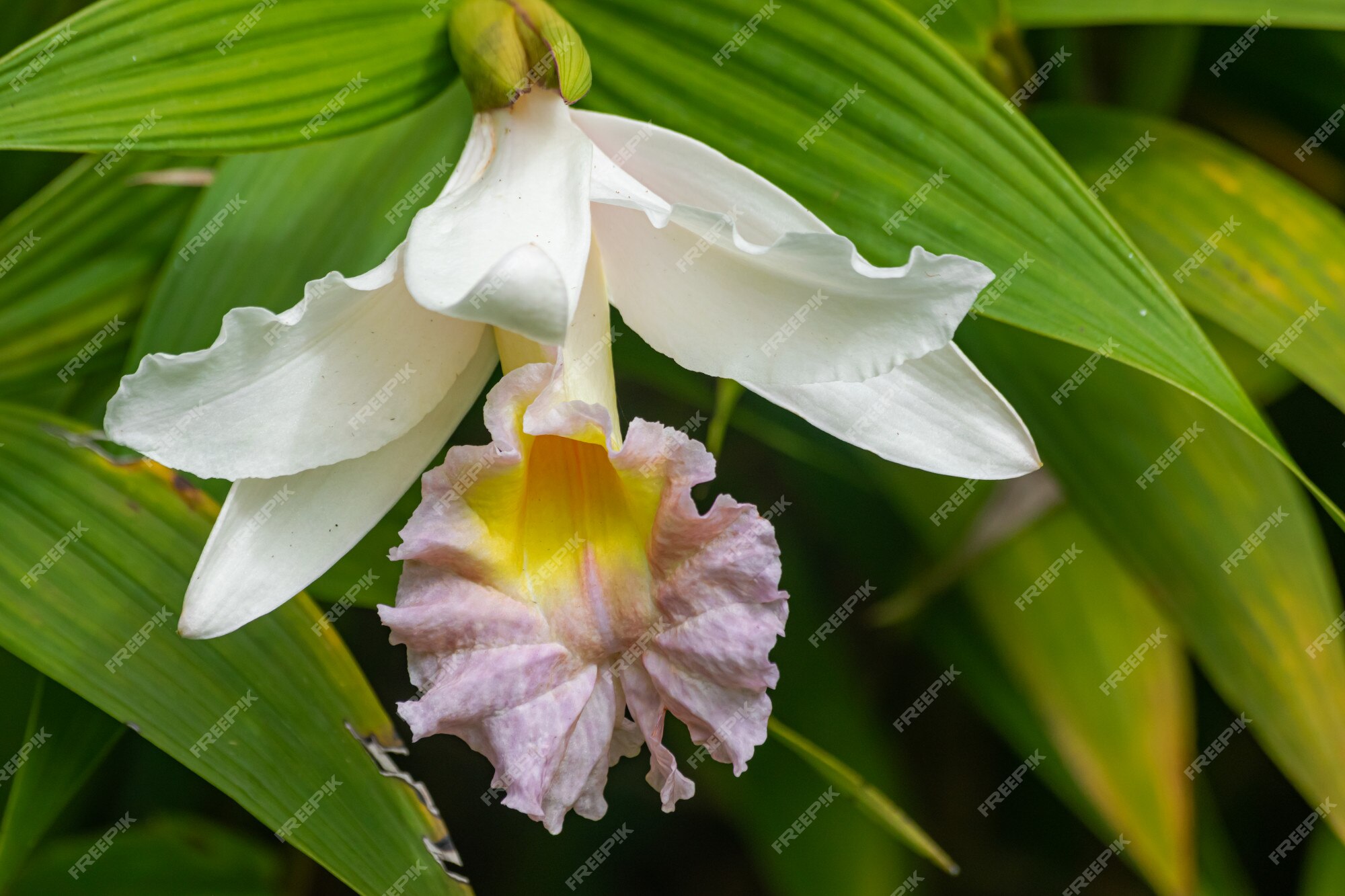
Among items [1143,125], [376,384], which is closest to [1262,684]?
[1143,125]

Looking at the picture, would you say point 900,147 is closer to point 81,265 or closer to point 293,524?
point 293,524

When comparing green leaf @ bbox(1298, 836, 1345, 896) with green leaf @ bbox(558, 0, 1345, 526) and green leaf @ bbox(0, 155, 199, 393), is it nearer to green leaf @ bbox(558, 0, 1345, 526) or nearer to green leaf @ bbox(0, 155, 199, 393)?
green leaf @ bbox(558, 0, 1345, 526)

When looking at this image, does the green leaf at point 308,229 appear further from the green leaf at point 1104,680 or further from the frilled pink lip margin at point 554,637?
the green leaf at point 1104,680

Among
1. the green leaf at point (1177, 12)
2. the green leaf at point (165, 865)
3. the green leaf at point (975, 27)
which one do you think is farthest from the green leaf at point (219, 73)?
the green leaf at point (165, 865)

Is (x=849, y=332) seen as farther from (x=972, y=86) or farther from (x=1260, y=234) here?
(x=1260, y=234)

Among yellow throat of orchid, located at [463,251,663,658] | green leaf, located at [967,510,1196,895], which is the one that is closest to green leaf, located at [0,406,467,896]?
yellow throat of orchid, located at [463,251,663,658]

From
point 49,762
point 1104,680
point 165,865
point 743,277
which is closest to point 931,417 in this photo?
point 743,277
